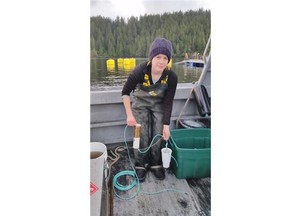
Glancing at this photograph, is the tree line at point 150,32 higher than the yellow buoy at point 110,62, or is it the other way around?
the tree line at point 150,32

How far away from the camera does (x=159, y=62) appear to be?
1173 millimetres

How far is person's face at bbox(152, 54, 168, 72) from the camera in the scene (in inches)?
45.4

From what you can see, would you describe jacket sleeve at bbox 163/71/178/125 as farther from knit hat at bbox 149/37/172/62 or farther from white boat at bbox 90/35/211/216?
white boat at bbox 90/35/211/216

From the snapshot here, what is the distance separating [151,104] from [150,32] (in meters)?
0.41

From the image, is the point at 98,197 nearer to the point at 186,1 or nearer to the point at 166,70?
the point at 166,70

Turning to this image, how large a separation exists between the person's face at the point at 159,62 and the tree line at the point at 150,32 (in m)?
0.06

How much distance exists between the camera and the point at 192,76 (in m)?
1.69

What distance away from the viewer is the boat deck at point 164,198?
3.52 feet

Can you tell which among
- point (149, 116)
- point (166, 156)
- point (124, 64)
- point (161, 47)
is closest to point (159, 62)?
point (161, 47)

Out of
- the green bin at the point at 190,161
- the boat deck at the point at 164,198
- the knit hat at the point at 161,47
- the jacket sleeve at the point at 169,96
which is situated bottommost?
the boat deck at the point at 164,198

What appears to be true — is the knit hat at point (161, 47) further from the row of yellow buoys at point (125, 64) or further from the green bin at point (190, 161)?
the green bin at point (190, 161)

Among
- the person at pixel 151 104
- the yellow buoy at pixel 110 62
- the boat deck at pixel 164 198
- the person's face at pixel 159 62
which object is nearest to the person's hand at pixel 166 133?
the person at pixel 151 104
